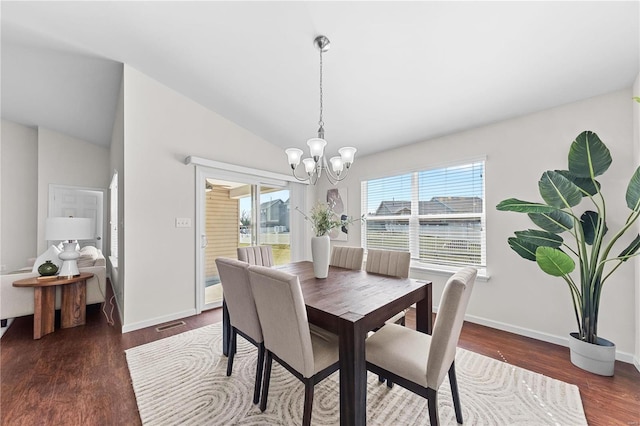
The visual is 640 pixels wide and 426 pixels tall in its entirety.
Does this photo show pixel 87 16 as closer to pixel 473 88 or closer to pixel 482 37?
pixel 482 37

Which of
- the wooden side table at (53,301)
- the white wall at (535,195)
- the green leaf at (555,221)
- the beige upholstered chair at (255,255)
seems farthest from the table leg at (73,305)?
the green leaf at (555,221)

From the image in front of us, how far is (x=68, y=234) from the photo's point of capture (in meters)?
2.81

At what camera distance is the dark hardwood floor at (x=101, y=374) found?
1.62 m

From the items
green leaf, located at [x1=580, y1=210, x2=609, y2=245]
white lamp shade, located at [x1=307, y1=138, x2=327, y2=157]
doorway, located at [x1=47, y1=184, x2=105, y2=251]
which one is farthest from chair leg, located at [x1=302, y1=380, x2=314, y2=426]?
doorway, located at [x1=47, y1=184, x2=105, y2=251]

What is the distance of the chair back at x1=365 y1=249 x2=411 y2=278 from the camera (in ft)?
7.97

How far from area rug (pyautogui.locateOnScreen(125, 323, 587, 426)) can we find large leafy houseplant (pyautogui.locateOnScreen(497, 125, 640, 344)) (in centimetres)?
75

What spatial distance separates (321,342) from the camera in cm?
159

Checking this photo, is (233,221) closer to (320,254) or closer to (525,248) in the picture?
(320,254)

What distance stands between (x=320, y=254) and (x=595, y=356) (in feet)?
7.70

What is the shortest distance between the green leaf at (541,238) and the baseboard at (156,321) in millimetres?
3861

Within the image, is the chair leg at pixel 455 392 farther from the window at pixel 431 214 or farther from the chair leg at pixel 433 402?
the window at pixel 431 214

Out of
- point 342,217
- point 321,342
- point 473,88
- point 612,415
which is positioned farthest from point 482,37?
point 342,217

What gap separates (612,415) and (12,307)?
210 inches

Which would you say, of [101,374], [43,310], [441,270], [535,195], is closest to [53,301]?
[43,310]
